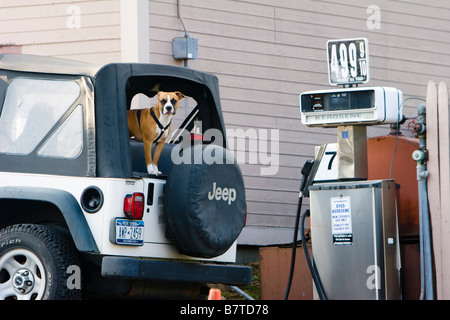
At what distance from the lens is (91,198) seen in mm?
6500

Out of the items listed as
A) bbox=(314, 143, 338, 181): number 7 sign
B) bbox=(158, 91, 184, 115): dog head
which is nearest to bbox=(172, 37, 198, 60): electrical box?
bbox=(314, 143, 338, 181): number 7 sign

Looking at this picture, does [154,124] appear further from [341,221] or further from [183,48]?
[183,48]

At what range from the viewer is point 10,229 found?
21.5ft

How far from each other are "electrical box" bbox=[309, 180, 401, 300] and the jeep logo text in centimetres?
169

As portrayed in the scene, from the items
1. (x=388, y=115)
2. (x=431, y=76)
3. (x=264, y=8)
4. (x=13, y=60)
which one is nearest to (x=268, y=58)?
(x=264, y=8)

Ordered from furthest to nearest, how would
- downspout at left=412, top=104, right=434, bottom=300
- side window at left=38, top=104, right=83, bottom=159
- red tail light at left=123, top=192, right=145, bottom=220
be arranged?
1. downspout at left=412, top=104, right=434, bottom=300
2. side window at left=38, top=104, right=83, bottom=159
3. red tail light at left=123, top=192, right=145, bottom=220

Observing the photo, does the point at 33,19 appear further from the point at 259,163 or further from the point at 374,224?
the point at 374,224

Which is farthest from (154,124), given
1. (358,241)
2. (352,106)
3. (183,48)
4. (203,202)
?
(183,48)

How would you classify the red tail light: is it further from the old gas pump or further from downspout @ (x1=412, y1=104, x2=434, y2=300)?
downspout @ (x1=412, y1=104, x2=434, y2=300)

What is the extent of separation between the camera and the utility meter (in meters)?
8.12

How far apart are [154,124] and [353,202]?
2.24 metres

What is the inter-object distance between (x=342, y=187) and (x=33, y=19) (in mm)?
5065

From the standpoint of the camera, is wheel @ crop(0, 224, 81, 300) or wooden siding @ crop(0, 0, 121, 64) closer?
wheel @ crop(0, 224, 81, 300)

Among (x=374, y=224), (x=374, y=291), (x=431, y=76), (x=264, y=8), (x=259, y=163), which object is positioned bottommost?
(x=374, y=291)
